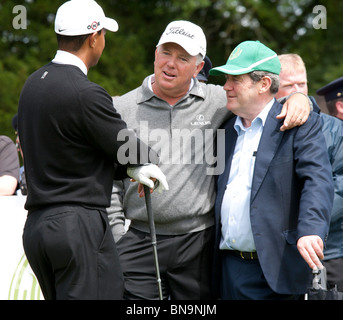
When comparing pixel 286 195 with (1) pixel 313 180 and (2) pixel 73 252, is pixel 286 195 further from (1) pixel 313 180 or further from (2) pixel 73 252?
(2) pixel 73 252

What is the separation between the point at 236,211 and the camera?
4.01m

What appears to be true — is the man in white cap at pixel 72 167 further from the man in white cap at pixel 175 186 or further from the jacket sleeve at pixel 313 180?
the jacket sleeve at pixel 313 180

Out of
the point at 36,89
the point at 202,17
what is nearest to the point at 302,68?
the point at 36,89

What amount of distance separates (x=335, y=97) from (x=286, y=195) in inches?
64.9

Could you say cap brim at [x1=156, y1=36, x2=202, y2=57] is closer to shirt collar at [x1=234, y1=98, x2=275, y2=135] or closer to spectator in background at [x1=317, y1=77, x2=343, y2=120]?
shirt collar at [x1=234, y1=98, x2=275, y2=135]

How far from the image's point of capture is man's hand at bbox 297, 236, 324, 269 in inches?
141

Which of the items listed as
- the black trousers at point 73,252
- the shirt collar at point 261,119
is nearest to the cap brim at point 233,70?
the shirt collar at point 261,119

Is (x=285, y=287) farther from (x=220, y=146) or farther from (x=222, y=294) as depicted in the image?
(x=220, y=146)

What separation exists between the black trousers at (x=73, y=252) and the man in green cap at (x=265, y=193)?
Result: 0.90 m

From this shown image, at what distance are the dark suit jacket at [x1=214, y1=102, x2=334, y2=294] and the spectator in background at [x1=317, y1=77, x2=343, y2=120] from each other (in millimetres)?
1211

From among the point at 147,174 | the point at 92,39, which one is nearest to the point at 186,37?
the point at 92,39

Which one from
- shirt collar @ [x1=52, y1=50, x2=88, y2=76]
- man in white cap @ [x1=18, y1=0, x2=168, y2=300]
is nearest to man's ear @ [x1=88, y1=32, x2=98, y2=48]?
man in white cap @ [x1=18, y1=0, x2=168, y2=300]

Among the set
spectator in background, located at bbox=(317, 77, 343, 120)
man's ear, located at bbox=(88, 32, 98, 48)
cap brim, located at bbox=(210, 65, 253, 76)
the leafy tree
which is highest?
the leafy tree

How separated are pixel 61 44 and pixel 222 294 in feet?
6.44
